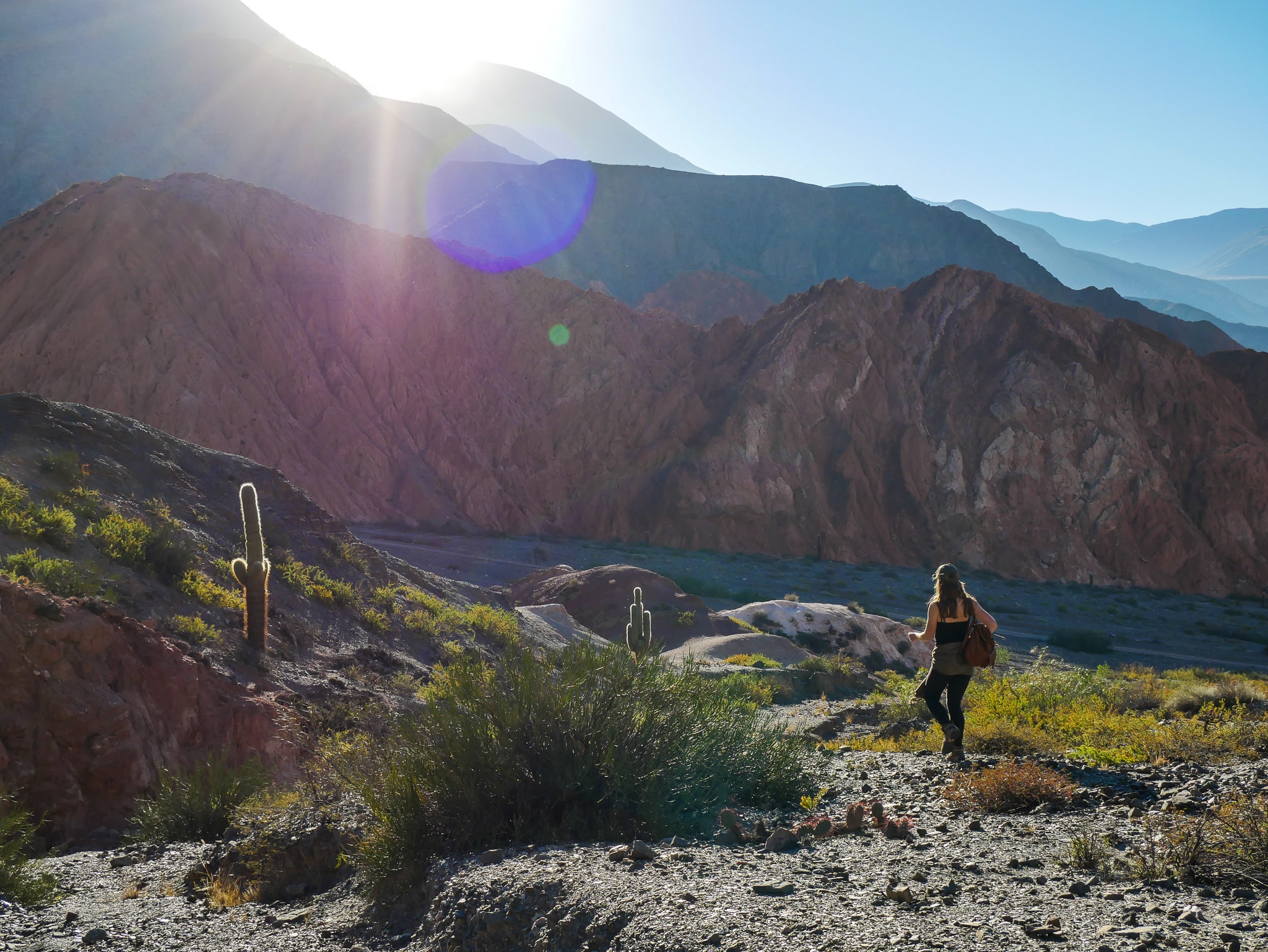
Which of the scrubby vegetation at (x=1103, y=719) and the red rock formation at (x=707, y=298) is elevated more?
the red rock formation at (x=707, y=298)

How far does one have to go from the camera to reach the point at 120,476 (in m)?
14.1

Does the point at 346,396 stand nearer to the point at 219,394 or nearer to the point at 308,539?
the point at 219,394

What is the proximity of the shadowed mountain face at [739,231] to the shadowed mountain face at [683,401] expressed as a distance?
145ft

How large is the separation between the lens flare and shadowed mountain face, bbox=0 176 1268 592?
4187 centimetres

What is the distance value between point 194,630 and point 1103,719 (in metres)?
10.5

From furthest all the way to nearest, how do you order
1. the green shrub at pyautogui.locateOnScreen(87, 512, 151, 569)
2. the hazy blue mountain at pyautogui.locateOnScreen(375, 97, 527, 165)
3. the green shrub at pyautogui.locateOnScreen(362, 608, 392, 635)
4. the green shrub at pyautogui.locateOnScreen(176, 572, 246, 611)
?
the hazy blue mountain at pyautogui.locateOnScreen(375, 97, 527, 165), the green shrub at pyautogui.locateOnScreen(362, 608, 392, 635), the green shrub at pyautogui.locateOnScreen(176, 572, 246, 611), the green shrub at pyautogui.locateOnScreen(87, 512, 151, 569)

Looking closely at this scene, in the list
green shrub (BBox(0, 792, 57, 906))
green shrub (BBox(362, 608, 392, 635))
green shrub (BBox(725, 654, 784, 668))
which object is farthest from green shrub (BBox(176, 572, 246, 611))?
green shrub (BBox(725, 654, 784, 668))

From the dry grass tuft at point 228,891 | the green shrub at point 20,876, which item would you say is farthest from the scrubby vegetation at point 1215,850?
the green shrub at point 20,876

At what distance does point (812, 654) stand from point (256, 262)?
42.1m

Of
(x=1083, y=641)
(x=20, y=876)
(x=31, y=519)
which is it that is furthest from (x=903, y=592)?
(x=20, y=876)

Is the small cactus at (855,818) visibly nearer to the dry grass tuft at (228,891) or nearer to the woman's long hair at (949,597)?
the woman's long hair at (949,597)

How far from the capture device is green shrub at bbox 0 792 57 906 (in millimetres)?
5613

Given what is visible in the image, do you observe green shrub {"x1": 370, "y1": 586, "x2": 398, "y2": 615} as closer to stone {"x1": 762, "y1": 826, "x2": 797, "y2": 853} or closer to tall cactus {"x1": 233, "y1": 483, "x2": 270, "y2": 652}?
tall cactus {"x1": 233, "y1": 483, "x2": 270, "y2": 652}

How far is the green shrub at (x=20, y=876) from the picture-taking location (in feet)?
18.4
